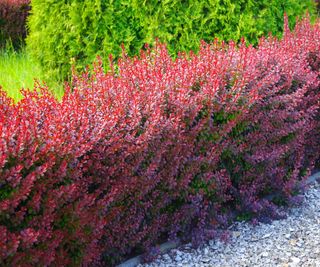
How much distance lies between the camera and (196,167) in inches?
146

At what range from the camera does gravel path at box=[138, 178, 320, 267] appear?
12.3 feet

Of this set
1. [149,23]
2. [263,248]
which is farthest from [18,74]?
[263,248]

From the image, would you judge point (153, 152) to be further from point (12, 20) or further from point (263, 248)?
point (12, 20)

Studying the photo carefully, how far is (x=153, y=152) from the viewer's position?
3373 millimetres

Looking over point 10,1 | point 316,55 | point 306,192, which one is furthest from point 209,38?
point 10,1

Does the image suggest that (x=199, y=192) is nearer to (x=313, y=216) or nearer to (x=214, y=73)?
(x=214, y=73)

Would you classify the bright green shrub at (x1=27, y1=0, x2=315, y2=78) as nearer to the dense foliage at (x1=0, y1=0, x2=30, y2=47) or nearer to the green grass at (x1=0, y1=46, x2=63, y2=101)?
the green grass at (x1=0, y1=46, x2=63, y2=101)

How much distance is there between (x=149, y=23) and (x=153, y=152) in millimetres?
2670

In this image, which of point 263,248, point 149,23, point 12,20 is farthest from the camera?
point 12,20

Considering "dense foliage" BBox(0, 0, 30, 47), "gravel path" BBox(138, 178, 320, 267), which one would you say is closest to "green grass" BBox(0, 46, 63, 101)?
"dense foliage" BBox(0, 0, 30, 47)

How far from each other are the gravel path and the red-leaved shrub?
0.11 metres

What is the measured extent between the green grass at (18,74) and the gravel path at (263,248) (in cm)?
262

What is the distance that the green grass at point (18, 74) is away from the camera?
6.11 meters

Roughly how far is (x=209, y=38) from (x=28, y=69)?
254cm
